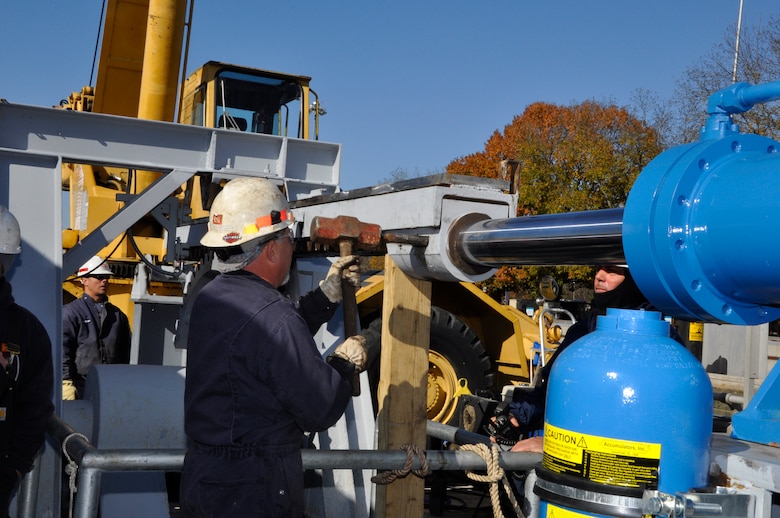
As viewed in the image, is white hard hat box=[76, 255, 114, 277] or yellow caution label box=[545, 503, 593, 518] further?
white hard hat box=[76, 255, 114, 277]

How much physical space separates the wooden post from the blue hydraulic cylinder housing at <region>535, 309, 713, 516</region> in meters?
1.00

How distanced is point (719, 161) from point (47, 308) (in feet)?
11.2

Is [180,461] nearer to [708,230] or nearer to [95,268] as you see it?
[708,230]

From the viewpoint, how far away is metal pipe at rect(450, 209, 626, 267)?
2.10 metres

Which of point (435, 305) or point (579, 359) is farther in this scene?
point (435, 305)

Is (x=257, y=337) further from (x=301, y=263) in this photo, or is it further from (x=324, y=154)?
(x=324, y=154)

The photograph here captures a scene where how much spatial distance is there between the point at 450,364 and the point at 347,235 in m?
5.12

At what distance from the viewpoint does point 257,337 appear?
251cm

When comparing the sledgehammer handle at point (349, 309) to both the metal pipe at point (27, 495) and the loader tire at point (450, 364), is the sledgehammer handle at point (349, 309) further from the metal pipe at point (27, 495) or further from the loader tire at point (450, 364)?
the loader tire at point (450, 364)

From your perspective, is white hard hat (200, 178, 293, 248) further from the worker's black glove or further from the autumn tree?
the autumn tree

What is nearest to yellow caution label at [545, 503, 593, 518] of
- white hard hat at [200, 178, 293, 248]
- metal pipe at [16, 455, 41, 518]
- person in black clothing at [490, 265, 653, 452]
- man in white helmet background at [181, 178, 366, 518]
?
man in white helmet background at [181, 178, 366, 518]

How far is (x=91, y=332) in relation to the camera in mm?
7043

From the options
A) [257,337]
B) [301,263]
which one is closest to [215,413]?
[257,337]

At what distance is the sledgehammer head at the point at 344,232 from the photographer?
8.55 feet
